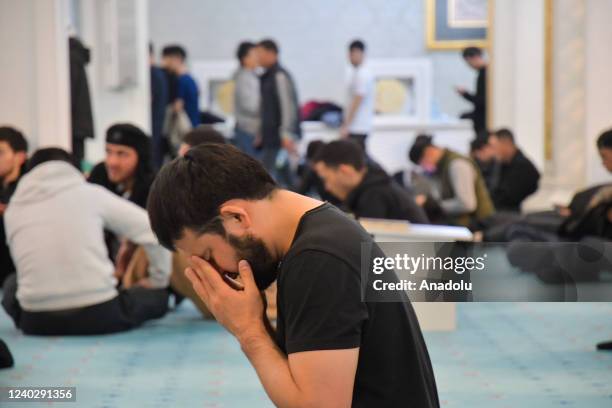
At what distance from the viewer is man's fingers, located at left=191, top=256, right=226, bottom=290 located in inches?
81.1

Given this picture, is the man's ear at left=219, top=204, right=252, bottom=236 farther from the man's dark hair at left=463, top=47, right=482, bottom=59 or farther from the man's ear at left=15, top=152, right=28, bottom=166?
the man's dark hair at left=463, top=47, right=482, bottom=59

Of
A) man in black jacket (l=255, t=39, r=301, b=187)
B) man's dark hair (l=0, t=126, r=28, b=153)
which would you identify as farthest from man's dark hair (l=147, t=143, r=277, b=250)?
man in black jacket (l=255, t=39, r=301, b=187)

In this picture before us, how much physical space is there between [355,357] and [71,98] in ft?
23.1

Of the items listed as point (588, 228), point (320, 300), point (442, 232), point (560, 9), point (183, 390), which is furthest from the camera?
point (560, 9)

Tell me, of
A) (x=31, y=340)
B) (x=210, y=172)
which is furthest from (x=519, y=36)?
(x=210, y=172)

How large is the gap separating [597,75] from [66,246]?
595cm

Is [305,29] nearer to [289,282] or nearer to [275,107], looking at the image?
[275,107]

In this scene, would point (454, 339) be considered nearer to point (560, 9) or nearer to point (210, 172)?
point (210, 172)

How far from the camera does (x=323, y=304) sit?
190 centimetres

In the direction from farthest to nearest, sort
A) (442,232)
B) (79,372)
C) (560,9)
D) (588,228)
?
(560,9) → (588,228) → (442,232) → (79,372)

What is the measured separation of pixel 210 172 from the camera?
76.5 inches

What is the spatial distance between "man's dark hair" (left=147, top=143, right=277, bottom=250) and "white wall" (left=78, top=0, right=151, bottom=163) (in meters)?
9.38

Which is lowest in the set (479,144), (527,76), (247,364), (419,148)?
(247,364)

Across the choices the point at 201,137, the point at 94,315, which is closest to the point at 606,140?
the point at 201,137
